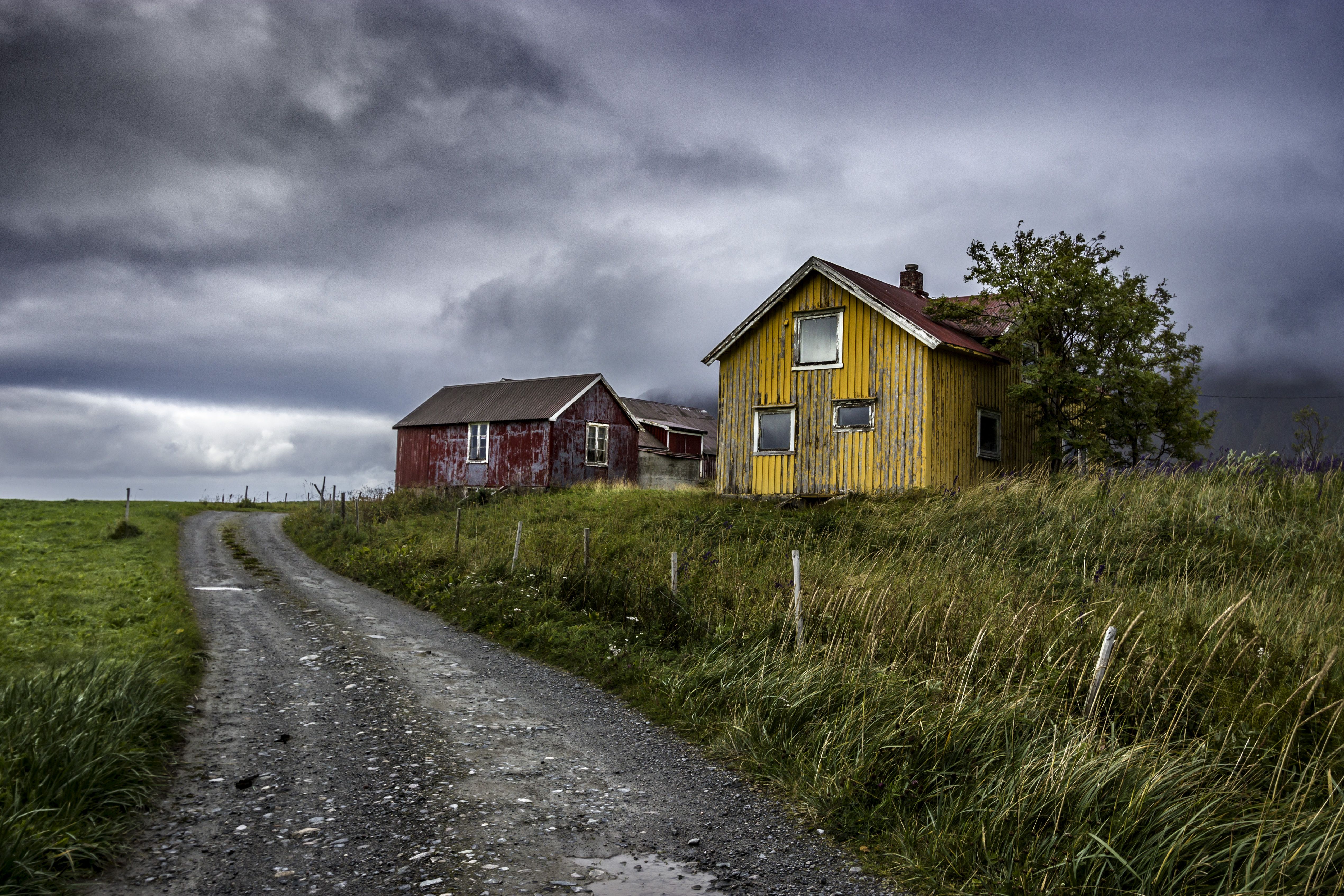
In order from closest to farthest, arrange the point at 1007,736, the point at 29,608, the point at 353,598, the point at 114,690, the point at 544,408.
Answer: the point at 1007,736
the point at 114,690
the point at 29,608
the point at 353,598
the point at 544,408

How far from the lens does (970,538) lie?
47.0ft

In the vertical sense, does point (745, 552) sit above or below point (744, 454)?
below

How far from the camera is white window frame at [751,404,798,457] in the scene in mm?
23266

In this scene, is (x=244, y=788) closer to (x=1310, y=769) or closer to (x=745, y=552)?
(x=1310, y=769)

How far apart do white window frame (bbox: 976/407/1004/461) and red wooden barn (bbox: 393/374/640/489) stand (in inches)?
743

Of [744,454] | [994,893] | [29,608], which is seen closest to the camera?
[994,893]

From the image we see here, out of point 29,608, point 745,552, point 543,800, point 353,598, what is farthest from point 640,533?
point 543,800

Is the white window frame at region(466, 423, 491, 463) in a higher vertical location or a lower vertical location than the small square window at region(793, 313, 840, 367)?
lower

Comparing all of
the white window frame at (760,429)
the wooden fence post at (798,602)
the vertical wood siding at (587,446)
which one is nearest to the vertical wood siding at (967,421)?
the white window frame at (760,429)

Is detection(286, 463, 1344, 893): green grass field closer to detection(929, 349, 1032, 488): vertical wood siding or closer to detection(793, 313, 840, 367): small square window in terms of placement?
detection(929, 349, 1032, 488): vertical wood siding

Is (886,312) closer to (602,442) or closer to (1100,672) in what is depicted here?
(1100,672)

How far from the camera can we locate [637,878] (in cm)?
502

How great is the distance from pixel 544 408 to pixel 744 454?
14944 millimetres

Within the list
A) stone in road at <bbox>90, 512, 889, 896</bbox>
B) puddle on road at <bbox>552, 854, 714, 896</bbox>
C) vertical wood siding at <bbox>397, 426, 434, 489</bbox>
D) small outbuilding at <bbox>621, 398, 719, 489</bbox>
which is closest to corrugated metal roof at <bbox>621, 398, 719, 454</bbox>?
small outbuilding at <bbox>621, 398, 719, 489</bbox>
